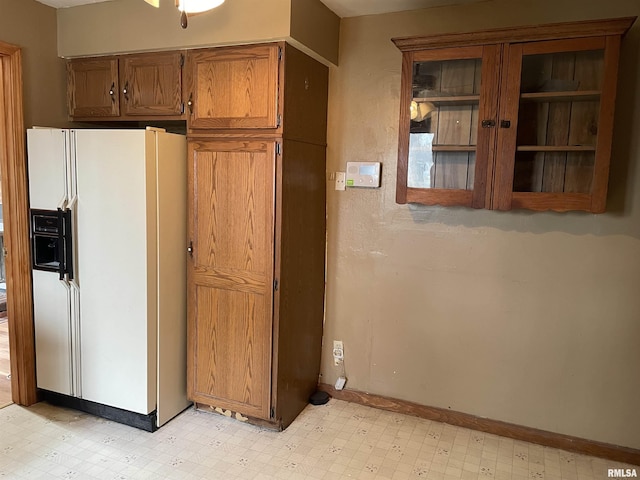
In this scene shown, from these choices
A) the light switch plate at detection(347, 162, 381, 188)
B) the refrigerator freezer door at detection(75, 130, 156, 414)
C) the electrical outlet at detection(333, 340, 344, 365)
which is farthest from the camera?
the electrical outlet at detection(333, 340, 344, 365)

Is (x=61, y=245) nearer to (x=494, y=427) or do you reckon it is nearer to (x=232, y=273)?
(x=232, y=273)

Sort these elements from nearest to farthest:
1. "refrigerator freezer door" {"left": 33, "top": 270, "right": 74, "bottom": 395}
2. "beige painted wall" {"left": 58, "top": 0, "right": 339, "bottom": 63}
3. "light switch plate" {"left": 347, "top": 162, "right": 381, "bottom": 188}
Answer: "beige painted wall" {"left": 58, "top": 0, "right": 339, "bottom": 63}, "refrigerator freezer door" {"left": 33, "top": 270, "right": 74, "bottom": 395}, "light switch plate" {"left": 347, "top": 162, "right": 381, "bottom": 188}

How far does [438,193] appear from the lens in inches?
99.3

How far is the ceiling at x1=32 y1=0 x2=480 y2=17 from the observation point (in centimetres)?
262

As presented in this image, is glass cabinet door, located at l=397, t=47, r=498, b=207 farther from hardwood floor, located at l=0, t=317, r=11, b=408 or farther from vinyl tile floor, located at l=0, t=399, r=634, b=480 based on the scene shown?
hardwood floor, located at l=0, t=317, r=11, b=408

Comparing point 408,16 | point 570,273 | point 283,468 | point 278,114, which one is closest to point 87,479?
point 283,468

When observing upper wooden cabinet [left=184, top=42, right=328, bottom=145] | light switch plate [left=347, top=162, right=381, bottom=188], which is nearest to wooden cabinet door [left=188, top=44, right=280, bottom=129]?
upper wooden cabinet [left=184, top=42, right=328, bottom=145]

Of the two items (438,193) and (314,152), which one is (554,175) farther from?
(314,152)

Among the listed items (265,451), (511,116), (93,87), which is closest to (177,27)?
(93,87)

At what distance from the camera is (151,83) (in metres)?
2.77

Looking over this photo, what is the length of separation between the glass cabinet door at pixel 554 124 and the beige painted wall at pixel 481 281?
0.23 metres

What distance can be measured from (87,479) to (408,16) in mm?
2939

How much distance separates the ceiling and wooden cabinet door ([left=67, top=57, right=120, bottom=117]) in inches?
12.7

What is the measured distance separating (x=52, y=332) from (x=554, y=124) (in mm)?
3010
